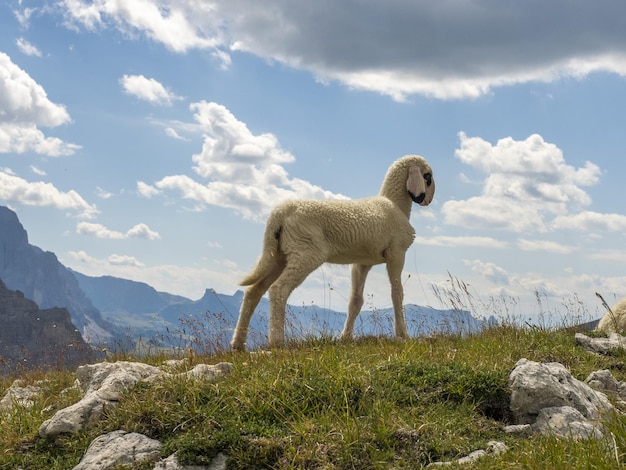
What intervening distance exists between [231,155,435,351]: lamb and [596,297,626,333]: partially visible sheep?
453 cm

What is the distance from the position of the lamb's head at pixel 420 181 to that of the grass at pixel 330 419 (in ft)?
16.5

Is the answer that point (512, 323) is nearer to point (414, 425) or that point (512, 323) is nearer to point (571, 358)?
point (571, 358)

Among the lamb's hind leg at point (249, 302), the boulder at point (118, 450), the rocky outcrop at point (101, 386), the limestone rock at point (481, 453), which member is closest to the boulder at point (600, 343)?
the lamb's hind leg at point (249, 302)

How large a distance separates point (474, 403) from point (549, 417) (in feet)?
2.45

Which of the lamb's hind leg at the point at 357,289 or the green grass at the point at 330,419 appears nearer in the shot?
the green grass at the point at 330,419

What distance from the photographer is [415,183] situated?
12656mm

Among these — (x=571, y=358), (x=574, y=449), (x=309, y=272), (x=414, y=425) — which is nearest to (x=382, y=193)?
(x=309, y=272)

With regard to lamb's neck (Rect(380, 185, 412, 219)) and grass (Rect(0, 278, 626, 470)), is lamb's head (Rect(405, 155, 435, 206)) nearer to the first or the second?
lamb's neck (Rect(380, 185, 412, 219))

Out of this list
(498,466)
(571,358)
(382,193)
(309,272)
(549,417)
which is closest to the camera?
(498,466)

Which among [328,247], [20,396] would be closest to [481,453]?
[328,247]

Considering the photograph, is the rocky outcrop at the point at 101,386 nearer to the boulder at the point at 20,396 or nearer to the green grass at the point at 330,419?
the green grass at the point at 330,419

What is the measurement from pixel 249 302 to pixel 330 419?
528cm

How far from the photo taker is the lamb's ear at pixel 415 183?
12.6 m

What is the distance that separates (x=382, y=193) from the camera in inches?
508
